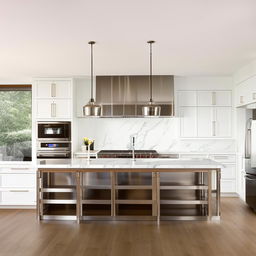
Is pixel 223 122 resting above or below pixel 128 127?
above

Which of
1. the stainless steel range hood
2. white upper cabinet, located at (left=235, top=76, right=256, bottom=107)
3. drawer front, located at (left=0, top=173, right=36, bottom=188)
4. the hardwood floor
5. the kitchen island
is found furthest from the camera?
the stainless steel range hood

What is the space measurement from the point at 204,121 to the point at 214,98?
1.74 ft

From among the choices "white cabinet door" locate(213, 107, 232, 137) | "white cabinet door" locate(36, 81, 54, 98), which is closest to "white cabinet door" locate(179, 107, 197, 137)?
"white cabinet door" locate(213, 107, 232, 137)

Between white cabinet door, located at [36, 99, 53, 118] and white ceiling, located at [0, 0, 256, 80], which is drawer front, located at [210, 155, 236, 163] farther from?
white cabinet door, located at [36, 99, 53, 118]

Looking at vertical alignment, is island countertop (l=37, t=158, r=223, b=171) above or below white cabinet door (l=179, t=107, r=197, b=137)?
below

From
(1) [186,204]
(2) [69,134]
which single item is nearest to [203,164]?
(1) [186,204]

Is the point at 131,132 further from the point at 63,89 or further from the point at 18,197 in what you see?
the point at 18,197

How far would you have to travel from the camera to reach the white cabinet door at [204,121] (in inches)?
237

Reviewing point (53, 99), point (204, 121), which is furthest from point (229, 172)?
point (53, 99)

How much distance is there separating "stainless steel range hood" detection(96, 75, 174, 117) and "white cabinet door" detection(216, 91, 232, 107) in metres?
0.99

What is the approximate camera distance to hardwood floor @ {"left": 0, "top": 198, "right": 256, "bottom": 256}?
3090 millimetres

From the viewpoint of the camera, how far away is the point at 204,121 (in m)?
6.05

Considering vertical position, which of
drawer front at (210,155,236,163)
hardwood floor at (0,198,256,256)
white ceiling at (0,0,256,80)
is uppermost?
white ceiling at (0,0,256,80)

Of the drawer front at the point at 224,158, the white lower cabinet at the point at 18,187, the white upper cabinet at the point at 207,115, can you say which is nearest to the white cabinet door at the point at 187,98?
the white upper cabinet at the point at 207,115
